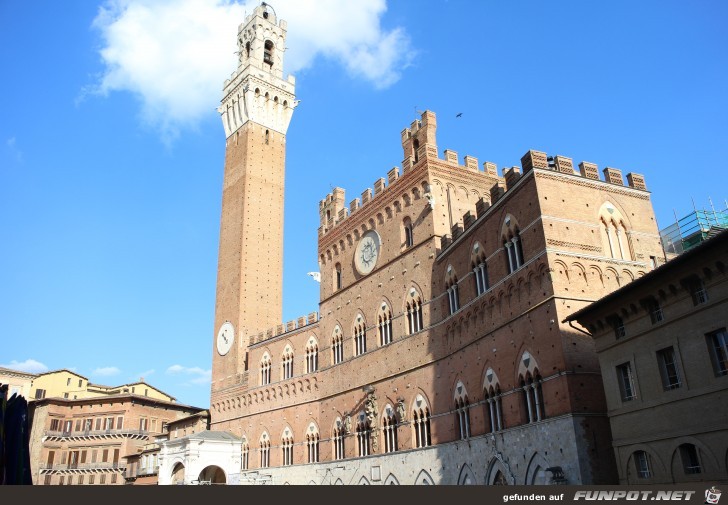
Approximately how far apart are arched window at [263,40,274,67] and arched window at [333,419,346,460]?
104 feet

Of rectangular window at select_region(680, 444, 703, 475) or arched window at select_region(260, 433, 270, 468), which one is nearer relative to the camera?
rectangular window at select_region(680, 444, 703, 475)

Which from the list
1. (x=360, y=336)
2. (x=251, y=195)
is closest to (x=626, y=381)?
(x=360, y=336)

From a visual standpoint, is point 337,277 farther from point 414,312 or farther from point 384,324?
point 414,312

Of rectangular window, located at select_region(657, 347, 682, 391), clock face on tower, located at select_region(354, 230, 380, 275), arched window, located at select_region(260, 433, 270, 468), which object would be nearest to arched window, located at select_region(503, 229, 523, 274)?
rectangular window, located at select_region(657, 347, 682, 391)

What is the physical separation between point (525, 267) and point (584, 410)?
180 inches

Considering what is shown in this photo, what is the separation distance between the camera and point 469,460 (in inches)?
855

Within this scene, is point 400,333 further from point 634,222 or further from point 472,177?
point 634,222

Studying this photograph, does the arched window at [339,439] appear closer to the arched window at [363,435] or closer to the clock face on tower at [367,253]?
the arched window at [363,435]

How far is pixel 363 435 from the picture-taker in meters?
28.9

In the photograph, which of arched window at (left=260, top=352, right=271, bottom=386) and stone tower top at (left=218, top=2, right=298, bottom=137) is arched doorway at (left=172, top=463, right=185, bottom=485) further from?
stone tower top at (left=218, top=2, right=298, bottom=137)

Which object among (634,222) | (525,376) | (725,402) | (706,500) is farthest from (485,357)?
(706,500)

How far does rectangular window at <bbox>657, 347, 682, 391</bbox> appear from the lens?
46.7 feet

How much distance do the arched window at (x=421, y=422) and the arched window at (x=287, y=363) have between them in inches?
452

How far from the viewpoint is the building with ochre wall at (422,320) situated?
714 inches
